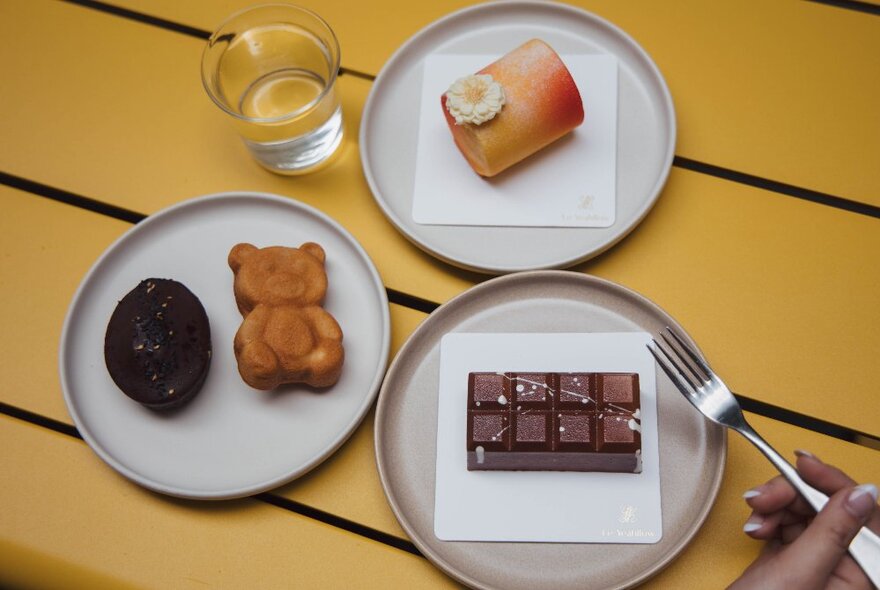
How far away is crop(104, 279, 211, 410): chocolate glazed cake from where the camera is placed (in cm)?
105

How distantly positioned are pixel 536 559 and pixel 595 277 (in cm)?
36

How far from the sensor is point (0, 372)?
1.18 meters

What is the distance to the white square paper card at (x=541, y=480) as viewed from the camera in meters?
1.00

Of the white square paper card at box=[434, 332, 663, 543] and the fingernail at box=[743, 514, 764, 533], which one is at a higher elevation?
the white square paper card at box=[434, 332, 663, 543]

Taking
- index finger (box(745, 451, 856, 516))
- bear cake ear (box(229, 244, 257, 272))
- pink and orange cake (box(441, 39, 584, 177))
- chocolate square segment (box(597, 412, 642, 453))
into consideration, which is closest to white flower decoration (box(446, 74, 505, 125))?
pink and orange cake (box(441, 39, 584, 177))

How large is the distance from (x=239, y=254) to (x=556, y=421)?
1.54 feet

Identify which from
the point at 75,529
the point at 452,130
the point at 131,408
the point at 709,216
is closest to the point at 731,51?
the point at 709,216

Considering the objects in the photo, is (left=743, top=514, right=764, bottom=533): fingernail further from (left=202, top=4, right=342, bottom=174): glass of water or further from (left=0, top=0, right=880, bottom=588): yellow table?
(left=202, top=4, right=342, bottom=174): glass of water

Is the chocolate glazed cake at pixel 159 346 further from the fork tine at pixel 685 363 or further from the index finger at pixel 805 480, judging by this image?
the index finger at pixel 805 480

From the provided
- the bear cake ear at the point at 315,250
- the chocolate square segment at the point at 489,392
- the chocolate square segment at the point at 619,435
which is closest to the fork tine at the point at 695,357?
the chocolate square segment at the point at 619,435

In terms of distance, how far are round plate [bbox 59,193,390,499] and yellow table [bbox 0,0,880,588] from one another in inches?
1.9

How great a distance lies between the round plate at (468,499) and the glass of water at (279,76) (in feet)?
1.09

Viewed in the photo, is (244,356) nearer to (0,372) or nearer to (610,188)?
(0,372)

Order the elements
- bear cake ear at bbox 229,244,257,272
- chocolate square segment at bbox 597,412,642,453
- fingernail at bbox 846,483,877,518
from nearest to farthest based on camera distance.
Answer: fingernail at bbox 846,483,877,518, chocolate square segment at bbox 597,412,642,453, bear cake ear at bbox 229,244,257,272
